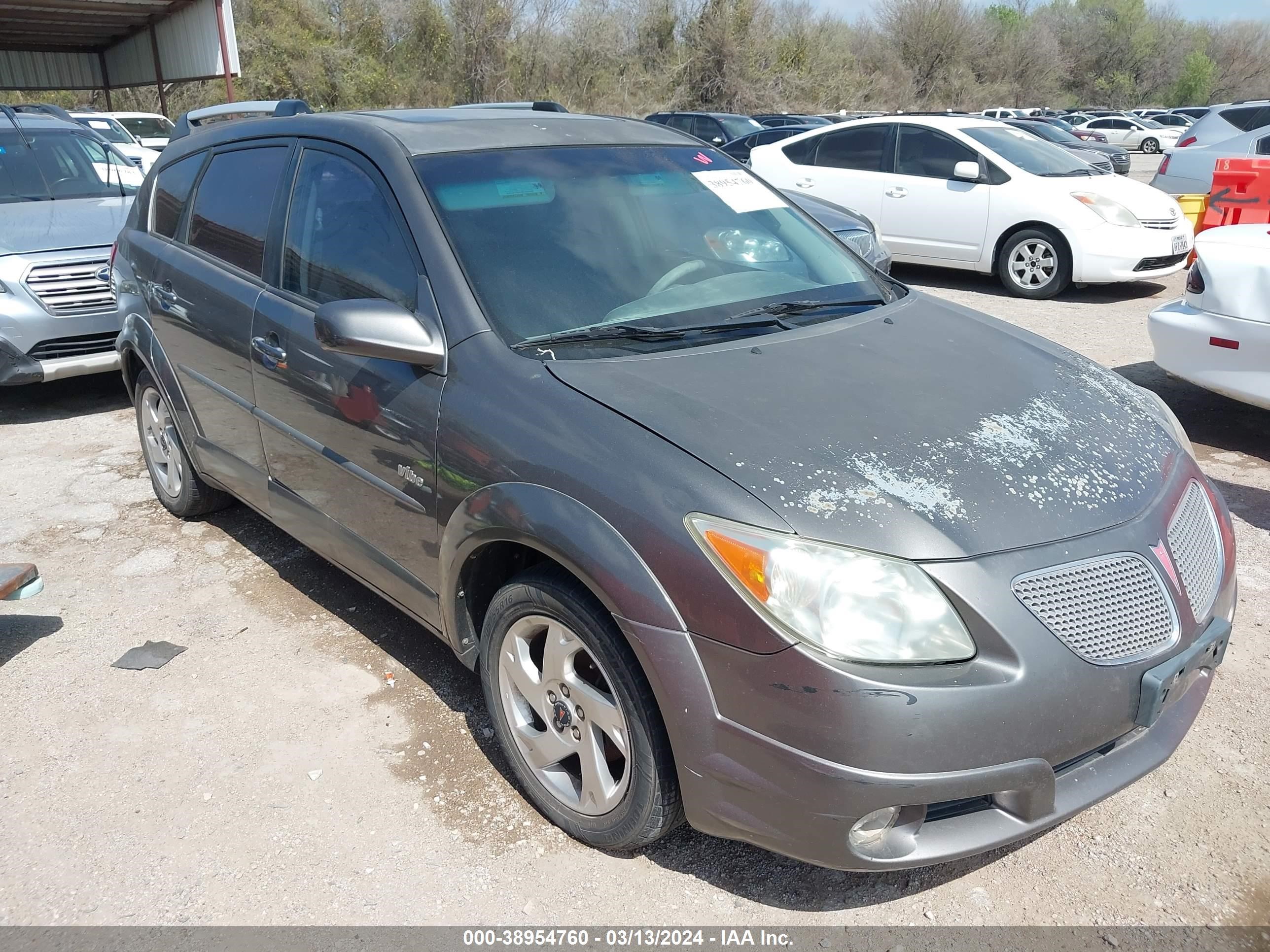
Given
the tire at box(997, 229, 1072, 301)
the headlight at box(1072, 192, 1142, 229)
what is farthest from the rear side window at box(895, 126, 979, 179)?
the headlight at box(1072, 192, 1142, 229)

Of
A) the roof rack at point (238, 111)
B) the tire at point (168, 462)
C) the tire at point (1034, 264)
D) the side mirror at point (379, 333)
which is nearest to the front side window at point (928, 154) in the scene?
the tire at point (1034, 264)

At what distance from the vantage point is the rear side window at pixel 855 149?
33.3ft

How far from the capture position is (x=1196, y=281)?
521 centimetres

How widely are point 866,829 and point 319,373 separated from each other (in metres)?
2.08

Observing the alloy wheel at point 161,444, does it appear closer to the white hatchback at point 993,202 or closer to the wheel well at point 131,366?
the wheel well at point 131,366

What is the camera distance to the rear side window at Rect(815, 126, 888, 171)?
33.3ft

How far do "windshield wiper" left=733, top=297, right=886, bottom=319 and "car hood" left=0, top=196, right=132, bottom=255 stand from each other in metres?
5.18

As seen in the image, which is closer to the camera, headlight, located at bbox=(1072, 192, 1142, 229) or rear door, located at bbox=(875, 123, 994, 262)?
headlight, located at bbox=(1072, 192, 1142, 229)

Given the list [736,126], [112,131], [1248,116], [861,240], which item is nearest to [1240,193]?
[861,240]

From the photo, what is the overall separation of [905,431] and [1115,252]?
24.2ft

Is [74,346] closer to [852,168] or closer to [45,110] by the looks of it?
[45,110]

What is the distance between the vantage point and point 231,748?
10.3 feet

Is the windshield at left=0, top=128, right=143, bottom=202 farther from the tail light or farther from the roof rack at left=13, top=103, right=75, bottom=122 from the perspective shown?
the tail light

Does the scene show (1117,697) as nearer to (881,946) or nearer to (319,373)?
(881,946)
